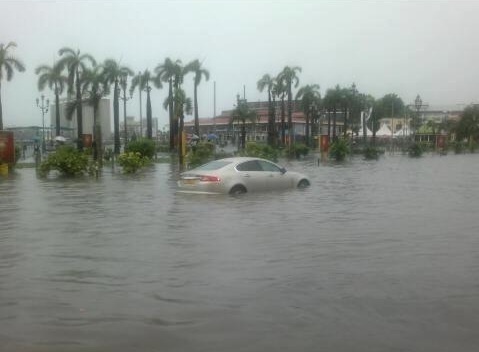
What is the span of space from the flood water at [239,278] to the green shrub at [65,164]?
12.0 m

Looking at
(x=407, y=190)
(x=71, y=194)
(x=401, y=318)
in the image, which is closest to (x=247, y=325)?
(x=401, y=318)

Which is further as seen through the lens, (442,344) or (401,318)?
(401,318)

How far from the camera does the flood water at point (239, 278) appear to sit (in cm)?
582

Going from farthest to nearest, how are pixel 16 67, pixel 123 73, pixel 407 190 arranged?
pixel 123 73 → pixel 16 67 → pixel 407 190

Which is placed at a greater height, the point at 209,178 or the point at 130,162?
the point at 209,178

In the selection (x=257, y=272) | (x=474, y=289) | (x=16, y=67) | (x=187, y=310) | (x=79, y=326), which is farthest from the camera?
(x=16, y=67)

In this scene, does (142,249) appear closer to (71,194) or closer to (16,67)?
(71,194)

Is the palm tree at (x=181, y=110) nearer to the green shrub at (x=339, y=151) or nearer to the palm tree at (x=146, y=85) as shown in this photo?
the palm tree at (x=146, y=85)

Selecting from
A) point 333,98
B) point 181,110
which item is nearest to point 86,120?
point 333,98

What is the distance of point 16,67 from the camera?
5434cm

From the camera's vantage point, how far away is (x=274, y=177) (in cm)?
1959

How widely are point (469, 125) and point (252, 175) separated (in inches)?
3536

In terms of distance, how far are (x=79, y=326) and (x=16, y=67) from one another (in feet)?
172

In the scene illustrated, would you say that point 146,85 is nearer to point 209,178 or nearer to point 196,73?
point 196,73
